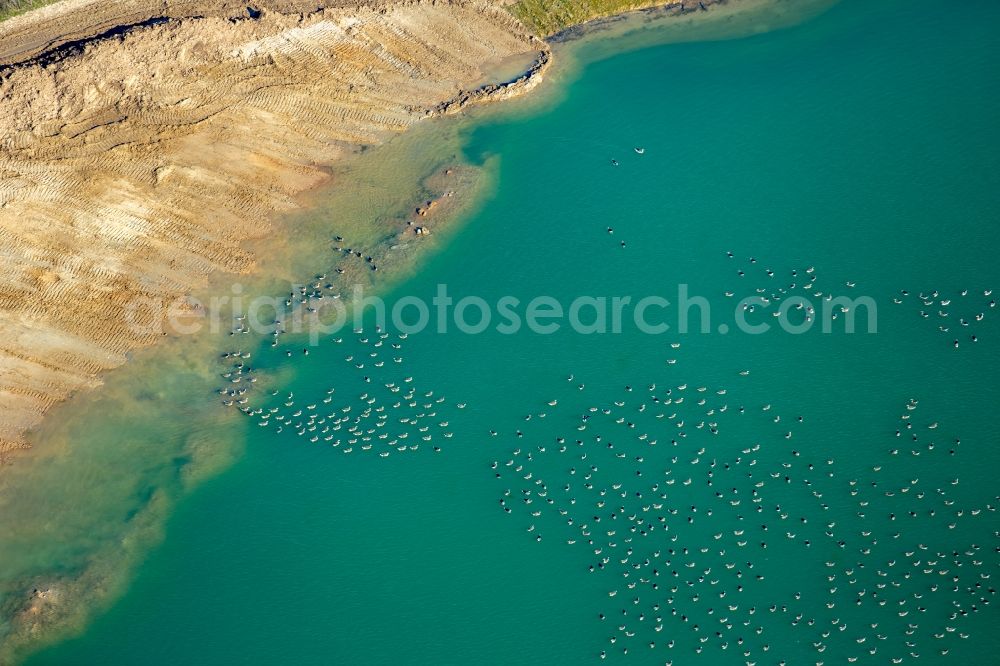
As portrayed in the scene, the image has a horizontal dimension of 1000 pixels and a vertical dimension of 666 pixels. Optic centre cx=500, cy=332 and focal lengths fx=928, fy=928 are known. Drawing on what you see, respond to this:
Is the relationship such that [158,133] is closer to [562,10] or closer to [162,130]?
[162,130]

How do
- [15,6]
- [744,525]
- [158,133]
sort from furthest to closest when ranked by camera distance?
[15,6]
[158,133]
[744,525]

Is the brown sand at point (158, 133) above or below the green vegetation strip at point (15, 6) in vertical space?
below

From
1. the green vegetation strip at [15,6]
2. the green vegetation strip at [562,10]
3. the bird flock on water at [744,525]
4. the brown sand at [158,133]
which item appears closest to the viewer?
the bird flock on water at [744,525]

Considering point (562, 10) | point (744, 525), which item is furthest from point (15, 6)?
point (744, 525)

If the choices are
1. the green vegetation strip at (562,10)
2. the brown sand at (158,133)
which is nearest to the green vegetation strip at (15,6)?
the brown sand at (158,133)

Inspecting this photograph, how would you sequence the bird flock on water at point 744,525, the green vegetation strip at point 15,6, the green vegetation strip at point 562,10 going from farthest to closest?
the green vegetation strip at point 562,10
the green vegetation strip at point 15,6
the bird flock on water at point 744,525

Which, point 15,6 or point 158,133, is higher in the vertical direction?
point 15,6

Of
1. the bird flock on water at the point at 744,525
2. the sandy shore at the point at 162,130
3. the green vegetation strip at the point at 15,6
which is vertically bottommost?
the bird flock on water at the point at 744,525

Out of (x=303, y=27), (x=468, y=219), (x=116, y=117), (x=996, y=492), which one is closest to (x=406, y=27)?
(x=303, y=27)

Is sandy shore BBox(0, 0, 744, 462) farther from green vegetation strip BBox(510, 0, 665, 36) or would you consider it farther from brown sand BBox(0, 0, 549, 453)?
green vegetation strip BBox(510, 0, 665, 36)

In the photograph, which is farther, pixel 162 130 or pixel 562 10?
pixel 562 10

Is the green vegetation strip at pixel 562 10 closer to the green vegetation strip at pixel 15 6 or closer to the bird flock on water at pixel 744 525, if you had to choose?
the bird flock on water at pixel 744 525

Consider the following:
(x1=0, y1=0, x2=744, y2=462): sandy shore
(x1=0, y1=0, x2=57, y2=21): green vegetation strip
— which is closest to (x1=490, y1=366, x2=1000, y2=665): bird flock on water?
(x1=0, y1=0, x2=744, y2=462): sandy shore
